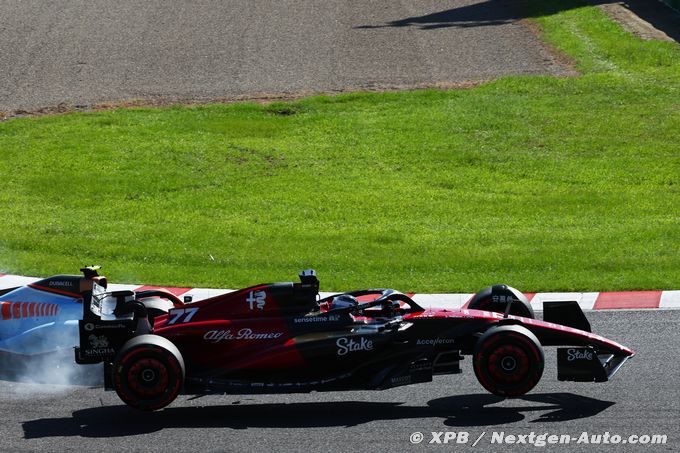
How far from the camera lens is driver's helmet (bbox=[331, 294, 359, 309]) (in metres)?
10.1

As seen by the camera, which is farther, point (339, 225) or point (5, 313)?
point (339, 225)

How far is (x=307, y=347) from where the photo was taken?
973 centimetres

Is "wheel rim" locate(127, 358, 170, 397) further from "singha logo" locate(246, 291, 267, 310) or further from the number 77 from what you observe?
"singha logo" locate(246, 291, 267, 310)

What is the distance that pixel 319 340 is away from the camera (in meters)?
9.77

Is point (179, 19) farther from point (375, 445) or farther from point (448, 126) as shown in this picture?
point (375, 445)

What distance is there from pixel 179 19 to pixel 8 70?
6.80 meters

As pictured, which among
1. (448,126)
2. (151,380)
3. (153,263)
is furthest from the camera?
(448,126)

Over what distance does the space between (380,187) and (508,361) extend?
1016cm

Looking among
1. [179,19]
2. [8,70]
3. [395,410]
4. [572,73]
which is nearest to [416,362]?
[395,410]

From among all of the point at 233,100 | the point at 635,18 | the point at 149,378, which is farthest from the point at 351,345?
the point at 635,18

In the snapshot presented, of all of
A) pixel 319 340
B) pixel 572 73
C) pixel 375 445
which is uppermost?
pixel 572 73

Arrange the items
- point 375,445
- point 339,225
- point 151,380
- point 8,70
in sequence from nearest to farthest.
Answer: point 375,445
point 151,380
point 339,225
point 8,70

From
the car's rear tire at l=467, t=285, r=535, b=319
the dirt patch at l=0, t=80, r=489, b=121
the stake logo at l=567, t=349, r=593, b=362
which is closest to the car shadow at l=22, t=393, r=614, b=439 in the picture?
the stake logo at l=567, t=349, r=593, b=362

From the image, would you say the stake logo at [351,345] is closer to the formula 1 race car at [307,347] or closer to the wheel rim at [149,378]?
the formula 1 race car at [307,347]
